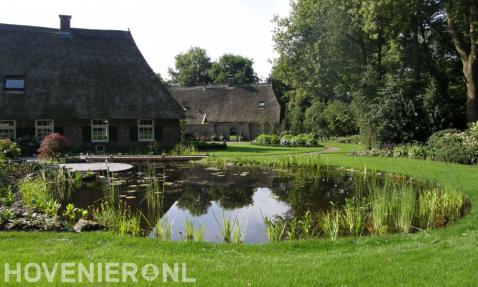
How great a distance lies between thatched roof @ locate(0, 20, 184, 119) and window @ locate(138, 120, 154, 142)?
81cm

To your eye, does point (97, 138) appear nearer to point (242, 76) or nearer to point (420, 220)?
point (420, 220)

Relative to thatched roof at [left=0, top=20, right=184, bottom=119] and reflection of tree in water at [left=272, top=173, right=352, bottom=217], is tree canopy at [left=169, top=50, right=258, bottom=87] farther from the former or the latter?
reflection of tree in water at [left=272, top=173, right=352, bottom=217]

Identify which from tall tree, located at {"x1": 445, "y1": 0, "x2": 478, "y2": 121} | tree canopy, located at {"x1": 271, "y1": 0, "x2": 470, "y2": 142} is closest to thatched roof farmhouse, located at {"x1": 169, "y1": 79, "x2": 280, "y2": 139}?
tree canopy, located at {"x1": 271, "y1": 0, "x2": 470, "y2": 142}

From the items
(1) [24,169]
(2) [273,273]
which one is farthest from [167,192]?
(2) [273,273]

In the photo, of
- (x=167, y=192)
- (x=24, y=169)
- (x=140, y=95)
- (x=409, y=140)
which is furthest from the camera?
(x=140, y=95)

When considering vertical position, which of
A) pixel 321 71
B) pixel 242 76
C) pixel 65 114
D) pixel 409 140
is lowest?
pixel 409 140

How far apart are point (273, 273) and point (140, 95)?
24.7 metres

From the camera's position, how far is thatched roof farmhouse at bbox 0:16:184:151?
26.7m

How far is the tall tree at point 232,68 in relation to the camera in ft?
235

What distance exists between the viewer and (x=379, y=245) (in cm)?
689

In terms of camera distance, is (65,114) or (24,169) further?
(65,114)

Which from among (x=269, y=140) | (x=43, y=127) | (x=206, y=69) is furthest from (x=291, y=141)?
(x=206, y=69)

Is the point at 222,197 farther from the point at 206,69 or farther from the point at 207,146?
the point at 206,69

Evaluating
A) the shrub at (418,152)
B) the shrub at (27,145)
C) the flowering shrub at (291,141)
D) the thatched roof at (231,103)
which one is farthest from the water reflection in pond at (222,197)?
the thatched roof at (231,103)
